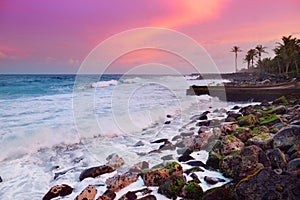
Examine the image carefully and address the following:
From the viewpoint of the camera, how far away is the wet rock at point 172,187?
13.8ft

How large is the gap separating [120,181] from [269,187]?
2.81 m

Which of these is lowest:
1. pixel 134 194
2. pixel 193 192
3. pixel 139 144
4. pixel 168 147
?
pixel 139 144

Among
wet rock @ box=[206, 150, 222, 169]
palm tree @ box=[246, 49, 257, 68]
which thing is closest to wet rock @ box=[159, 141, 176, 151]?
wet rock @ box=[206, 150, 222, 169]

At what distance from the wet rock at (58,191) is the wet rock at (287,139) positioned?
462 cm

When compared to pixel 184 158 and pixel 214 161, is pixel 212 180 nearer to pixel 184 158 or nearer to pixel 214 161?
pixel 214 161

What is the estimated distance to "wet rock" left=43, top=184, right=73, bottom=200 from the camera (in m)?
4.66

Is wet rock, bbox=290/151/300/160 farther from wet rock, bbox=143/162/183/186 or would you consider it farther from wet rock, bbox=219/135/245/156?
wet rock, bbox=143/162/183/186

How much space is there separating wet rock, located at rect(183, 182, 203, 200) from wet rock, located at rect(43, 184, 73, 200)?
2.41 metres

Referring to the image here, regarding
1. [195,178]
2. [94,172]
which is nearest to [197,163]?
[195,178]

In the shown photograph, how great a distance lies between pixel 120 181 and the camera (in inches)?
191

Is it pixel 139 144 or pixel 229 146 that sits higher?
pixel 229 146

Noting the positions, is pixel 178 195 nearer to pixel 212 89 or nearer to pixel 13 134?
pixel 13 134

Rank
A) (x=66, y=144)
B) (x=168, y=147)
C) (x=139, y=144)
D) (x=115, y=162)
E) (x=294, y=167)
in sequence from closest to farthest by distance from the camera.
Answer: (x=294, y=167) → (x=115, y=162) → (x=168, y=147) → (x=139, y=144) → (x=66, y=144)

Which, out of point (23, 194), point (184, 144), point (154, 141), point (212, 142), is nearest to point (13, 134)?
point (23, 194)
